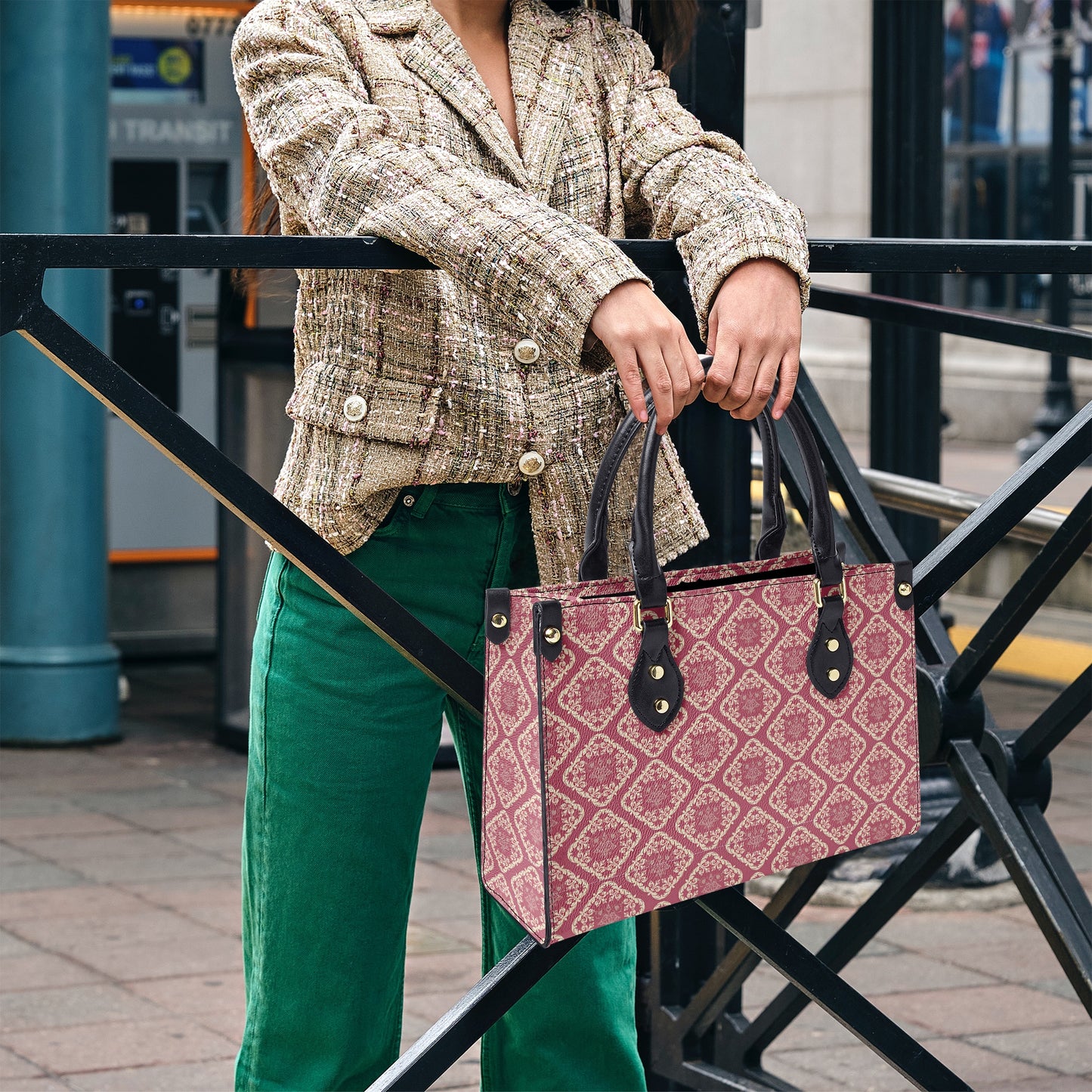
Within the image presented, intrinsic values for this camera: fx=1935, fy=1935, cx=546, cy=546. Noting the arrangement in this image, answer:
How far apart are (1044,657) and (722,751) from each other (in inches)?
248

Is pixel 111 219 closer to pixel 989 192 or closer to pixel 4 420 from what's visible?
pixel 4 420

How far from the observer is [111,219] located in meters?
7.24

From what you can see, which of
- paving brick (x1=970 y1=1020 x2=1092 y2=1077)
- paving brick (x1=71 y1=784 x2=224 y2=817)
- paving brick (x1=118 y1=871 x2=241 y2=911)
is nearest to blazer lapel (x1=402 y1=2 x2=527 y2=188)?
paving brick (x1=970 y1=1020 x2=1092 y2=1077)

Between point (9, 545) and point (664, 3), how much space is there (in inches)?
167

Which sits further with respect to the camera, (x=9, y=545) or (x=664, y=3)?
(x=9, y=545)

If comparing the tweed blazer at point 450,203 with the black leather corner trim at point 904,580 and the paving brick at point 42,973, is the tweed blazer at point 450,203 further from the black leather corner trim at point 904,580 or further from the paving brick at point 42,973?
the paving brick at point 42,973

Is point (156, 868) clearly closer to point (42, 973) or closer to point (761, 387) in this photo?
point (42, 973)

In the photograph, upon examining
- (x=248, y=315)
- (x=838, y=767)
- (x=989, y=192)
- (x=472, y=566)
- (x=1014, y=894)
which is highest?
(x=989, y=192)

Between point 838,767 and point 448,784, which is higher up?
point 838,767

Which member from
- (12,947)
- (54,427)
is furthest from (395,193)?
(54,427)

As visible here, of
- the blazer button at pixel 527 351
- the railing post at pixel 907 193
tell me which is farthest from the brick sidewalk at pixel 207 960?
the blazer button at pixel 527 351

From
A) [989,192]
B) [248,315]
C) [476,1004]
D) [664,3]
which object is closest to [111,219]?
[248,315]

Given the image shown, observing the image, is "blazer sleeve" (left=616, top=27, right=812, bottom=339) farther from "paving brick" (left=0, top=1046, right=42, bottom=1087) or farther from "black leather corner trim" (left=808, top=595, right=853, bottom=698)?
"paving brick" (left=0, top=1046, right=42, bottom=1087)

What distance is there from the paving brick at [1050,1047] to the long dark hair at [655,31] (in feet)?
6.77
